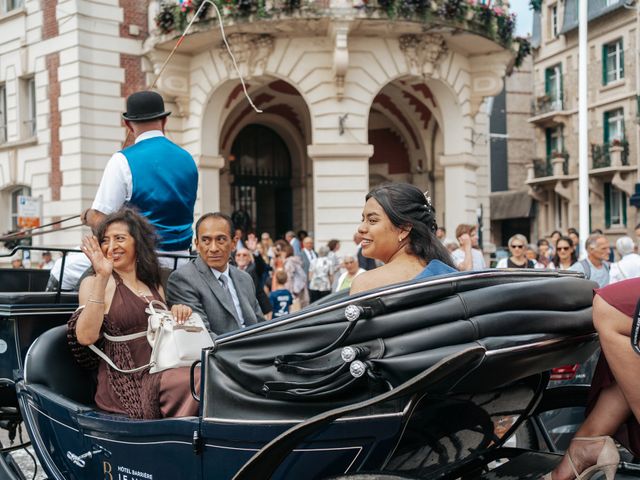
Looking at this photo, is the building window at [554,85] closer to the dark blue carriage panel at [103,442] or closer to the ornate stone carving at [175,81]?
the ornate stone carving at [175,81]

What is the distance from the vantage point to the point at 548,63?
35844 millimetres

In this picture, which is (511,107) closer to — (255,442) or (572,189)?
(572,189)

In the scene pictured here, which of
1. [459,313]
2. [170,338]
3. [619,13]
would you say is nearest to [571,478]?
[459,313]

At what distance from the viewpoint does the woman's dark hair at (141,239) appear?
3.72 metres

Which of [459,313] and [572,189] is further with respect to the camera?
[572,189]

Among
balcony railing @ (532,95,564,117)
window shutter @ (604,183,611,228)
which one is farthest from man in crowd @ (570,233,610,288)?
balcony railing @ (532,95,564,117)

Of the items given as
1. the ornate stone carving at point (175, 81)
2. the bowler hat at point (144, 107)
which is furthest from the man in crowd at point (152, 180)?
the ornate stone carving at point (175, 81)

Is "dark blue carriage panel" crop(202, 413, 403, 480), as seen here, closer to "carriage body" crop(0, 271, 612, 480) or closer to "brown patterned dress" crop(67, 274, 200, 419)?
"carriage body" crop(0, 271, 612, 480)

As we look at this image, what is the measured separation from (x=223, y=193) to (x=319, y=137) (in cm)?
495

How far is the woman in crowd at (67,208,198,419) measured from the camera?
332 centimetres

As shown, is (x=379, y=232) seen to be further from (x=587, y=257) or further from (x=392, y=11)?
(x=392, y=11)

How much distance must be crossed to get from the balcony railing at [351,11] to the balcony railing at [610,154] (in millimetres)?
16307

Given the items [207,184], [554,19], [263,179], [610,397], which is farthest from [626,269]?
[554,19]

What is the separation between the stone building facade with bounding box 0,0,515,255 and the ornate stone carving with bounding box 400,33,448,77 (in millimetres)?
29
